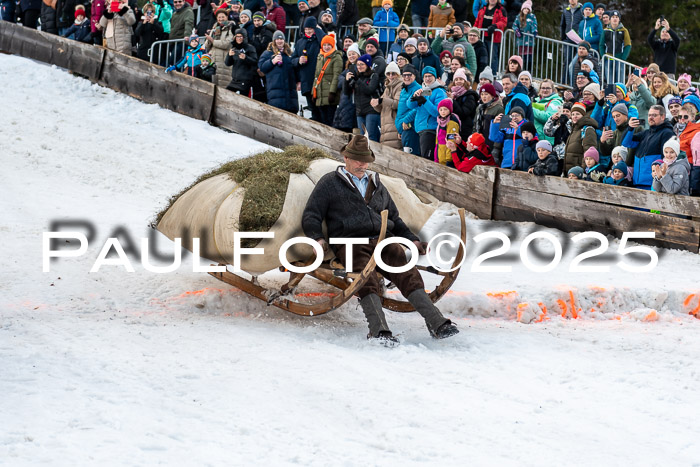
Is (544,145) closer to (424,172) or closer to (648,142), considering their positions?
(648,142)

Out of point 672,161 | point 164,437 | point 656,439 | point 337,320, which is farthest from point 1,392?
point 672,161

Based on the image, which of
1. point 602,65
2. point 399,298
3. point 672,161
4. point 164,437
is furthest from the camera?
point 602,65

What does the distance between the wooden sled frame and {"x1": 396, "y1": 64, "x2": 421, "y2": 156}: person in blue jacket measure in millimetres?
4810

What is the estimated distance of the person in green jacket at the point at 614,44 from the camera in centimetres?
1560

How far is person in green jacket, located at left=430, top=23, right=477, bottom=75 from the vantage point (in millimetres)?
14281

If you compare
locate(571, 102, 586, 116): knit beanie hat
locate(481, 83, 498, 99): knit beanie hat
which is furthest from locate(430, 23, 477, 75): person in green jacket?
locate(571, 102, 586, 116): knit beanie hat

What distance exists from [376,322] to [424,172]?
5224 millimetres

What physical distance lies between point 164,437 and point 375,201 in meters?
3.22

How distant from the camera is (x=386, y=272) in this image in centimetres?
768

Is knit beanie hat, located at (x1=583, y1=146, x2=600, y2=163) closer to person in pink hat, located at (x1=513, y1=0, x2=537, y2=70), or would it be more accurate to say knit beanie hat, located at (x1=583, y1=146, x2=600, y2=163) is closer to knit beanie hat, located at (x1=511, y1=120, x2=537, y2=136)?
knit beanie hat, located at (x1=511, y1=120, x2=537, y2=136)

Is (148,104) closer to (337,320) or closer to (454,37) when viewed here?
(454,37)

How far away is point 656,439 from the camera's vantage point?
5.75 meters

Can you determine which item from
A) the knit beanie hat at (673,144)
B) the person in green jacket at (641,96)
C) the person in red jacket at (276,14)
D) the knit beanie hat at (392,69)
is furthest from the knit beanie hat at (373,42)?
the knit beanie hat at (673,144)

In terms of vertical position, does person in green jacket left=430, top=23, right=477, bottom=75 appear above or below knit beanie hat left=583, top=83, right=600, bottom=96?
above
